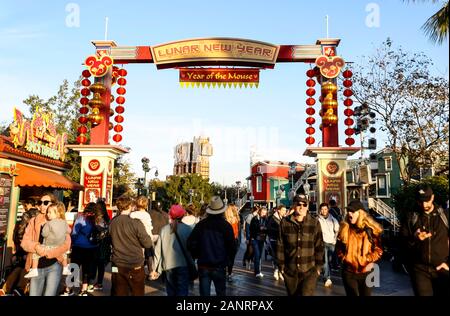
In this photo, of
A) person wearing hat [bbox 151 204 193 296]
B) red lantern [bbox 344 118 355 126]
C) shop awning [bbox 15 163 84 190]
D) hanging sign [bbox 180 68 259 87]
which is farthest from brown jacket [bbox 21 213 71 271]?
red lantern [bbox 344 118 355 126]

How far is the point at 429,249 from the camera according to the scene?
15.1 ft

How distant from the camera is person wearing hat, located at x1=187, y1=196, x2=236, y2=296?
5.21 meters

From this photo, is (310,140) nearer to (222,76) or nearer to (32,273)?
(222,76)

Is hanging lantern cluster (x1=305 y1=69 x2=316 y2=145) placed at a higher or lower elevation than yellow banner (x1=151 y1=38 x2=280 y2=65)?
lower

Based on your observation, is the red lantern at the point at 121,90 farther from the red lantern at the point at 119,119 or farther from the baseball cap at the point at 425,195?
the baseball cap at the point at 425,195

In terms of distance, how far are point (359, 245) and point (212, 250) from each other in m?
1.99

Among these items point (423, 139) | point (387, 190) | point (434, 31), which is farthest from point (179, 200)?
point (434, 31)

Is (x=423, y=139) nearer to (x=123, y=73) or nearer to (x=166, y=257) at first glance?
(x=123, y=73)

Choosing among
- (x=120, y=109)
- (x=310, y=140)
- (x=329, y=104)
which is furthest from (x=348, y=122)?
(x=120, y=109)

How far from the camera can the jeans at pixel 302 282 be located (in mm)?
4844

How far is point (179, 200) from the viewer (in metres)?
56.9

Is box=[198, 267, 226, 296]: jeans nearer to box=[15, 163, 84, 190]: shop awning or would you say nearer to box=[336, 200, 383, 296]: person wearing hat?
box=[336, 200, 383, 296]: person wearing hat

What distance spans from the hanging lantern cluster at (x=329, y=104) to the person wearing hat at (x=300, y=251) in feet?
28.6

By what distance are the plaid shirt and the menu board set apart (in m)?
8.35
